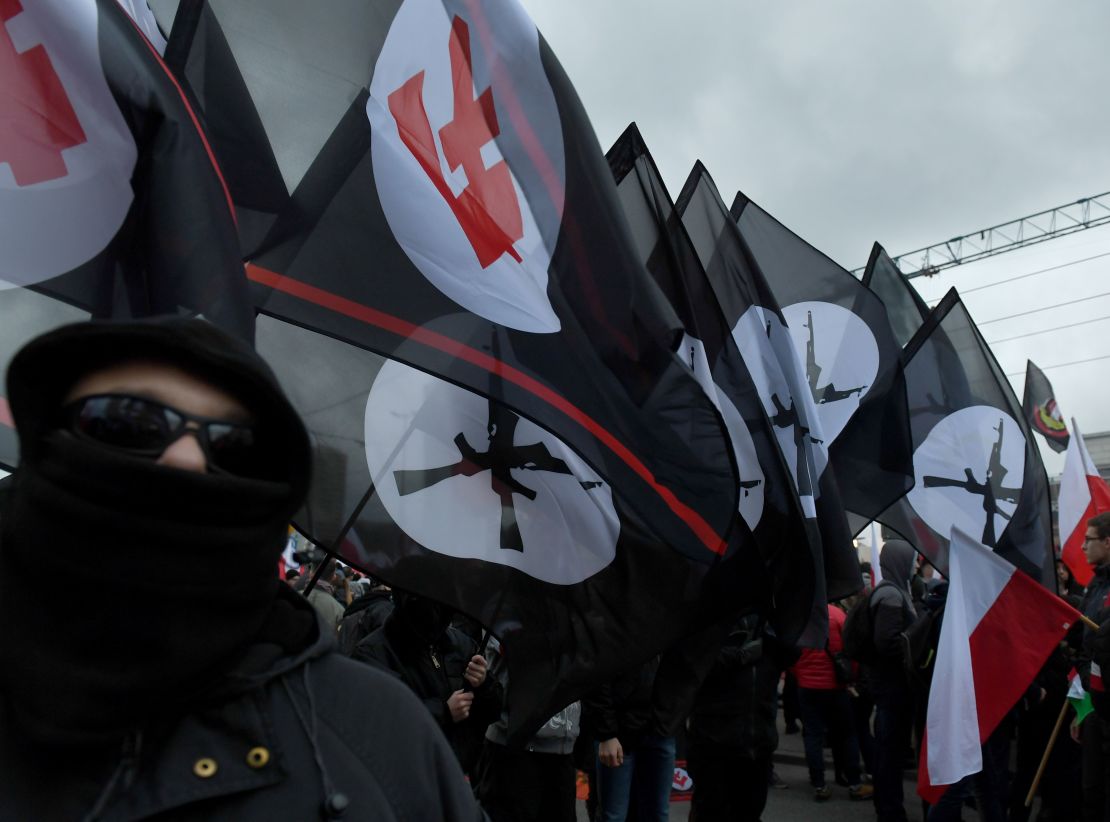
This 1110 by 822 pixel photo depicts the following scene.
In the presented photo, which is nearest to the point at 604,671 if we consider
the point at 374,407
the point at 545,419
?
the point at 545,419

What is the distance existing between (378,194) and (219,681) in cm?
202

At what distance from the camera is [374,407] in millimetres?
3223

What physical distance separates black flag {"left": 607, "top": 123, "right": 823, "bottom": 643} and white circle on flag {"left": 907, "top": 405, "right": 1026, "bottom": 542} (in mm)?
2583

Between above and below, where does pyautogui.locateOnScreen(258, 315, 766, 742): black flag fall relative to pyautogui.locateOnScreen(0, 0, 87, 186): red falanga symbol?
below

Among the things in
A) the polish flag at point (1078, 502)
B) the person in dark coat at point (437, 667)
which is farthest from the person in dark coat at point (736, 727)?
the polish flag at point (1078, 502)

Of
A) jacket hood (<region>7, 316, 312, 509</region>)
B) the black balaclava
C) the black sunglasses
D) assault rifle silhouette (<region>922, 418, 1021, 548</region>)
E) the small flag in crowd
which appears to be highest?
assault rifle silhouette (<region>922, 418, 1021, 548</region>)

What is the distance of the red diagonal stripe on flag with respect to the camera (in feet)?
8.99

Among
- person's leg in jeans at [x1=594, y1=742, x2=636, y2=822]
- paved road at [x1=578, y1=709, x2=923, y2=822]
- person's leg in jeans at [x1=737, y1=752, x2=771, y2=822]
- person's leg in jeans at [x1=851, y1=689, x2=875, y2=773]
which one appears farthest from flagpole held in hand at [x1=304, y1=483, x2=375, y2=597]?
person's leg in jeans at [x1=851, y1=689, x2=875, y2=773]

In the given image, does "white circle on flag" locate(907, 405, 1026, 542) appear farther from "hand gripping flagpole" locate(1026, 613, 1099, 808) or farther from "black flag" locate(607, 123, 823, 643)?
"black flag" locate(607, 123, 823, 643)

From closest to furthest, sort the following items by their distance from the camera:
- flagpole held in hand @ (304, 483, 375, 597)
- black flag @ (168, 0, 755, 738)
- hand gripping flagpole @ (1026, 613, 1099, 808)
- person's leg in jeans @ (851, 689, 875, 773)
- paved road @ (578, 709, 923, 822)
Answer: black flag @ (168, 0, 755, 738)
flagpole held in hand @ (304, 483, 375, 597)
hand gripping flagpole @ (1026, 613, 1099, 808)
paved road @ (578, 709, 923, 822)
person's leg in jeans @ (851, 689, 875, 773)

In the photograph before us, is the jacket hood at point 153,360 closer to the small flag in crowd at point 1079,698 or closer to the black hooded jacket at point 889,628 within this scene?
the small flag in crowd at point 1079,698

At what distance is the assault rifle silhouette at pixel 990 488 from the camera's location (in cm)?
678

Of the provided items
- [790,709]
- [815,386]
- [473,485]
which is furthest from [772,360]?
[790,709]

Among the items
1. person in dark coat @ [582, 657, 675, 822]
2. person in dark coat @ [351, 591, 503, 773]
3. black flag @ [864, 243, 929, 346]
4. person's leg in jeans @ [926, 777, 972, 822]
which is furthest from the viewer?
black flag @ [864, 243, 929, 346]
